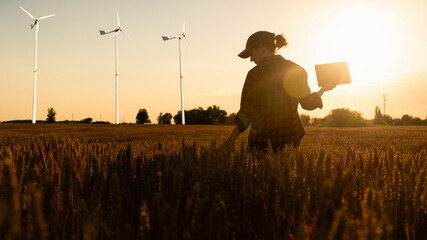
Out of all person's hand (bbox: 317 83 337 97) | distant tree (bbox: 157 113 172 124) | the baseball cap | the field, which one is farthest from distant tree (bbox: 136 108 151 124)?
the field

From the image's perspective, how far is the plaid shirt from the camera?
4258 mm

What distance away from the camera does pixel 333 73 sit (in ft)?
12.4

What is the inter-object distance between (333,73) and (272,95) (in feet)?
2.76

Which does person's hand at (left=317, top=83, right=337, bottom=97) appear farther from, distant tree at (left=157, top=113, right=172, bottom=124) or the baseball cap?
distant tree at (left=157, top=113, right=172, bottom=124)

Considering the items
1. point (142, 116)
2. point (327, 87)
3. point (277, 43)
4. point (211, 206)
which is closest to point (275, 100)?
point (327, 87)

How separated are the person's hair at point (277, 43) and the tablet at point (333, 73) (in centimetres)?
69

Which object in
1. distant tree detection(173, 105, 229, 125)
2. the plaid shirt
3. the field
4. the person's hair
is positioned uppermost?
distant tree detection(173, 105, 229, 125)

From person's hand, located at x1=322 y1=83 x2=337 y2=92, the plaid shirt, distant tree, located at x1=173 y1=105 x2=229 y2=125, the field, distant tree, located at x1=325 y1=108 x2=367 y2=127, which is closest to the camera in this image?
the field

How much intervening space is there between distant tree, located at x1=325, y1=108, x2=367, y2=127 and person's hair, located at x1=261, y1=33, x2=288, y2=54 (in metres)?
36.3

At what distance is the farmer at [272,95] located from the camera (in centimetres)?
426

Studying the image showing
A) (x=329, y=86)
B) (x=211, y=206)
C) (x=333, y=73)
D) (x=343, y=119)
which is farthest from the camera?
(x=343, y=119)

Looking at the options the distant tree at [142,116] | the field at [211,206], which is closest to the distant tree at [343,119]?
the field at [211,206]

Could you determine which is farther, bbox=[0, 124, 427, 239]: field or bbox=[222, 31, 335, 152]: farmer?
bbox=[222, 31, 335, 152]: farmer

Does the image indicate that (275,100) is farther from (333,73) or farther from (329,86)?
(333,73)
